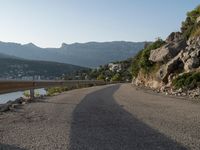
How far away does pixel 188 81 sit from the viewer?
2339 cm

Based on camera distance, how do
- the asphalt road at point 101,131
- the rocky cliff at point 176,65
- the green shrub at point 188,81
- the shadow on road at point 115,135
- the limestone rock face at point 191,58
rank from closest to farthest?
the shadow on road at point 115,135 → the asphalt road at point 101,131 → the green shrub at point 188,81 → the rocky cliff at point 176,65 → the limestone rock face at point 191,58

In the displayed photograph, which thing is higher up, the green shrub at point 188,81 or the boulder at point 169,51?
the boulder at point 169,51

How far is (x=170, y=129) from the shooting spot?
29.2 ft

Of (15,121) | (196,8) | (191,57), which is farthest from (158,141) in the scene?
(196,8)

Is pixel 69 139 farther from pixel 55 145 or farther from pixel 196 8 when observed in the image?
pixel 196 8

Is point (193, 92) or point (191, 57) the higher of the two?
point (191, 57)

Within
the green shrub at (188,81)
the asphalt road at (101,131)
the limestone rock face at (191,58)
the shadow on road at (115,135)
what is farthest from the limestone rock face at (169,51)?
the shadow on road at (115,135)

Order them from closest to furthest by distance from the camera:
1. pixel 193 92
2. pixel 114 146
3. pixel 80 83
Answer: pixel 114 146 < pixel 193 92 < pixel 80 83

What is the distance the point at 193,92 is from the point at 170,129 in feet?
42.0

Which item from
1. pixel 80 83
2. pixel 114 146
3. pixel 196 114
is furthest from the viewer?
pixel 80 83

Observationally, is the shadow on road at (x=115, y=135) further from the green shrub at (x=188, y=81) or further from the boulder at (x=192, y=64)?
the boulder at (x=192, y=64)

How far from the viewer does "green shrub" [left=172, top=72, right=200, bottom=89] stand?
2275cm

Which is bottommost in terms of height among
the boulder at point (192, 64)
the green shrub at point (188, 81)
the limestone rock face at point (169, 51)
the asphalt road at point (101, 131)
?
the asphalt road at point (101, 131)

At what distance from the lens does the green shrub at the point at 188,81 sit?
22752 mm
